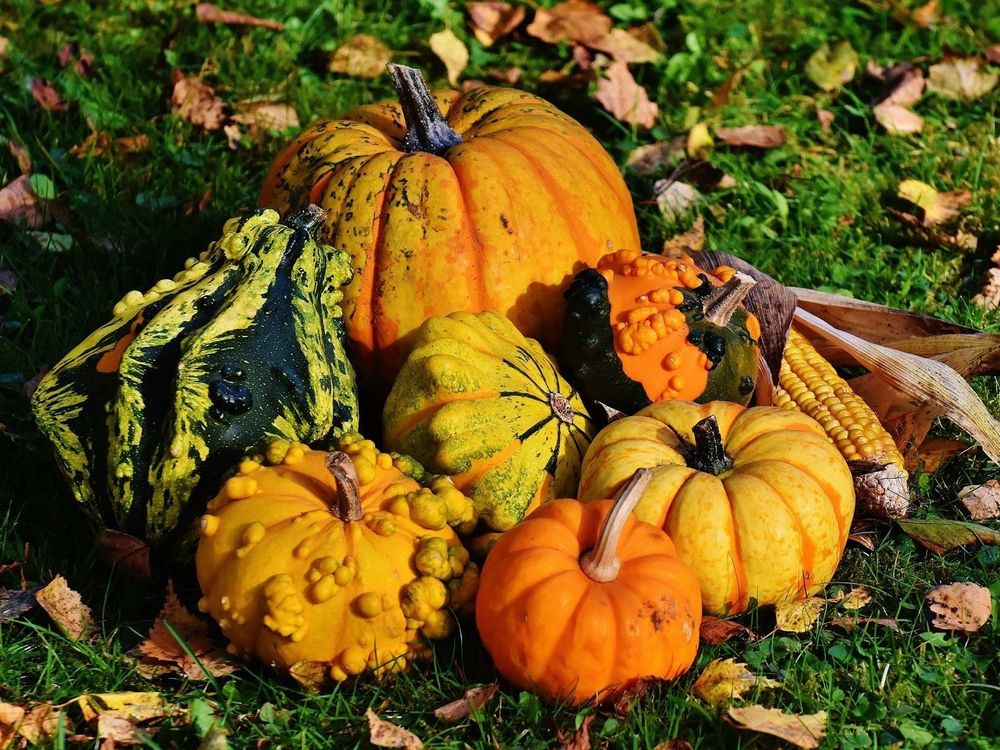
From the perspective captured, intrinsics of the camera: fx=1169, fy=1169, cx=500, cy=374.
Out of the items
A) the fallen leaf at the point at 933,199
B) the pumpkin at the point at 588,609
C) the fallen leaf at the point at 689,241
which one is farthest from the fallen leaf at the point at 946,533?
the fallen leaf at the point at 933,199

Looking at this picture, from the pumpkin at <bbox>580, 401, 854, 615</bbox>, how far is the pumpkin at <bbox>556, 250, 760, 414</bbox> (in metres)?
0.28

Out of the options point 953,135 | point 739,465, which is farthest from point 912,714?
point 953,135

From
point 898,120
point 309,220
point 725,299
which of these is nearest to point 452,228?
point 309,220

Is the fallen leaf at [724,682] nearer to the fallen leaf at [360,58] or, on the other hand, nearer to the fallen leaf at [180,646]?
the fallen leaf at [180,646]

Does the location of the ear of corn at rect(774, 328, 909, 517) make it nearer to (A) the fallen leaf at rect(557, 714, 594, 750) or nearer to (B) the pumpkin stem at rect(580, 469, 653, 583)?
(B) the pumpkin stem at rect(580, 469, 653, 583)

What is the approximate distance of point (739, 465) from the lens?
3439mm

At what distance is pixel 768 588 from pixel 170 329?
1.86 metres

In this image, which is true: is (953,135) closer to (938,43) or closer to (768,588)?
(938,43)

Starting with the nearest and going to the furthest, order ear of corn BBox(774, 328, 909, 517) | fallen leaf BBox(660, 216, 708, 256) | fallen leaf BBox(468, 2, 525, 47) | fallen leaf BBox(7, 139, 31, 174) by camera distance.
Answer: ear of corn BBox(774, 328, 909, 517)
fallen leaf BBox(660, 216, 708, 256)
fallen leaf BBox(7, 139, 31, 174)
fallen leaf BBox(468, 2, 525, 47)

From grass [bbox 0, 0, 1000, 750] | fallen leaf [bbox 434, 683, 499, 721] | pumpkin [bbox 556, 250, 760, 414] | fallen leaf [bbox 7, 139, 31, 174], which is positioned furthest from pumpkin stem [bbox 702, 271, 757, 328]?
fallen leaf [bbox 7, 139, 31, 174]

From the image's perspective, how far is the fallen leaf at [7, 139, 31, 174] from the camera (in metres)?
5.25

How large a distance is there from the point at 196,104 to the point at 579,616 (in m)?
3.75

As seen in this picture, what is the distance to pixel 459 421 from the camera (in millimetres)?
3451

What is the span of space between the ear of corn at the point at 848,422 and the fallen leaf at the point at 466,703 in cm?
148
